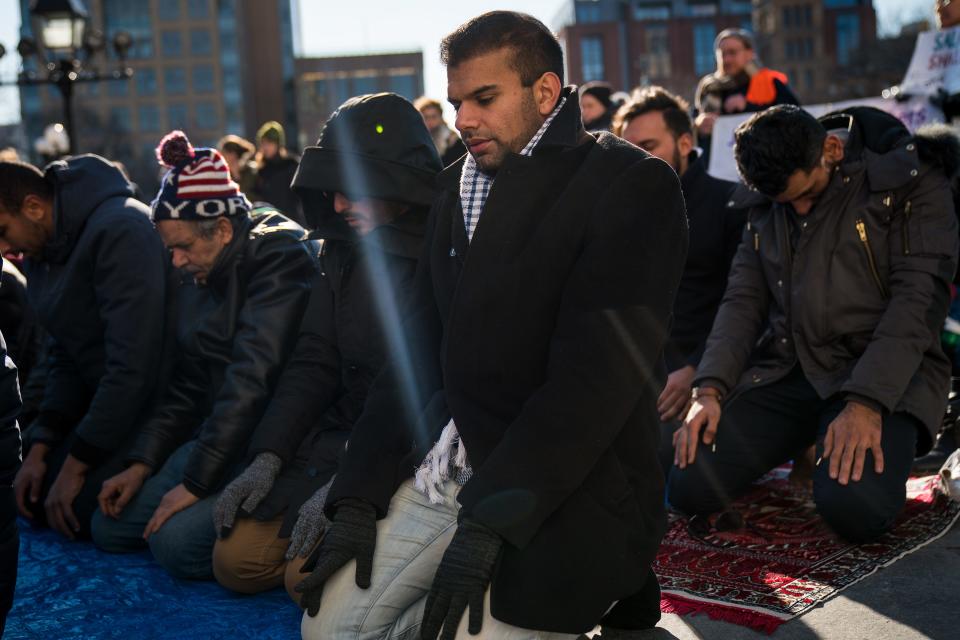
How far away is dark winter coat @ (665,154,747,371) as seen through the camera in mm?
4602

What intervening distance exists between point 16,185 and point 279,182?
5.05 metres

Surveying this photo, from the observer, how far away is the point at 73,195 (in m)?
4.34

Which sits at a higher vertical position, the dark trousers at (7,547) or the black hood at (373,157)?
the black hood at (373,157)

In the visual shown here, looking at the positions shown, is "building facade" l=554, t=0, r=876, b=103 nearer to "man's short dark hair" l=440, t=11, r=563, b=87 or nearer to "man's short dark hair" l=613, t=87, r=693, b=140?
"man's short dark hair" l=613, t=87, r=693, b=140

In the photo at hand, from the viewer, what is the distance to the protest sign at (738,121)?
20.2ft

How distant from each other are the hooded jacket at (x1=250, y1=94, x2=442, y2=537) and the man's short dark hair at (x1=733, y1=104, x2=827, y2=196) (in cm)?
114

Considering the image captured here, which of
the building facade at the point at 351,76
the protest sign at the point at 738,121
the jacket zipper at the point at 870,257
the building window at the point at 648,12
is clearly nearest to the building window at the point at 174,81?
the building facade at the point at 351,76

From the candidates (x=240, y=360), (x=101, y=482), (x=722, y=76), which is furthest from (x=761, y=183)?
(x=722, y=76)

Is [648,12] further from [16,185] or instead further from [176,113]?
[16,185]

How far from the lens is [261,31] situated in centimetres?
8075

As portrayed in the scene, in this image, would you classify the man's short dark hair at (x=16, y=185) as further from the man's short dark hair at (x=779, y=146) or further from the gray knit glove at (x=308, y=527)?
the man's short dark hair at (x=779, y=146)

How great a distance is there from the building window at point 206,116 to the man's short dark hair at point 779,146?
3346 inches

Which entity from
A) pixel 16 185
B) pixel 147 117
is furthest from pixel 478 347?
pixel 147 117

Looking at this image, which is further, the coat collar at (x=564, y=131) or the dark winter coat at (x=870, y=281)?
the dark winter coat at (x=870, y=281)
